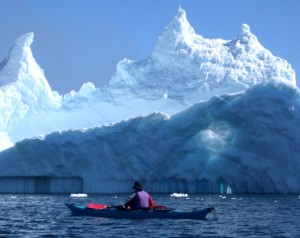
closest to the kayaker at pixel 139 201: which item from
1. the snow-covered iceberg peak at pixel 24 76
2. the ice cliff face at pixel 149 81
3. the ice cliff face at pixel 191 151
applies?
the ice cliff face at pixel 191 151

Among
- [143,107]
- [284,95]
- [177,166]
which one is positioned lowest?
[177,166]

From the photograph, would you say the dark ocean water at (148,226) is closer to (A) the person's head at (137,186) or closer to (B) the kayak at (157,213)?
(B) the kayak at (157,213)

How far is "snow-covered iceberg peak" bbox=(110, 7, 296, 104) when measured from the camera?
7425 centimetres

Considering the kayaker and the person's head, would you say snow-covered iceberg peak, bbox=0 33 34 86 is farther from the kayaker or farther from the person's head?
the person's head

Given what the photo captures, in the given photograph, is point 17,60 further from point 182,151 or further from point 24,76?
point 182,151

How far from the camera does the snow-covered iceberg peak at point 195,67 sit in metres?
74.2

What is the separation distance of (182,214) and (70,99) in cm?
5658

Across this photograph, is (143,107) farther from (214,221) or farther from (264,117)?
(214,221)

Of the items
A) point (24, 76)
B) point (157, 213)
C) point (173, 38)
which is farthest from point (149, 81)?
point (157, 213)

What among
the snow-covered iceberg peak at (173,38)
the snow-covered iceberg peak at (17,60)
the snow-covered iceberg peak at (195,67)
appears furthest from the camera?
the snow-covered iceberg peak at (173,38)

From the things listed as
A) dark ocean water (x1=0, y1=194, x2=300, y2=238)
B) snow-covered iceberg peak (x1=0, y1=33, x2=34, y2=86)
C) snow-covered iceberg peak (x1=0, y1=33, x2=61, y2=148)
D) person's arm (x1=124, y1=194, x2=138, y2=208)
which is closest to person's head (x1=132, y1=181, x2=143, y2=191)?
person's arm (x1=124, y1=194, x2=138, y2=208)

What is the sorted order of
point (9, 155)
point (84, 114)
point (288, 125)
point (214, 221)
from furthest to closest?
1. point (84, 114)
2. point (9, 155)
3. point (288, 125)
4. point (214, 221)

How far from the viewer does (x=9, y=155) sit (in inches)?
2189

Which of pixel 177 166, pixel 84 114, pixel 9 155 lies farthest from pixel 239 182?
pixel 84 114
